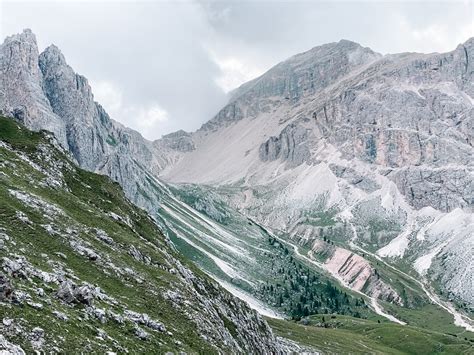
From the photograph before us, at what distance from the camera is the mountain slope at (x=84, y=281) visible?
3594 cm

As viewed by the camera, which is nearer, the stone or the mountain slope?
the stone

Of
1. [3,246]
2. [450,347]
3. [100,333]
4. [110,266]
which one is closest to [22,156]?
[110,266]

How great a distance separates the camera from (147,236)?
86812 millimetres

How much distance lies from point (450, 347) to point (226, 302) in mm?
150553

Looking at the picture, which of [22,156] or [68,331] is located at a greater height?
[22,156]

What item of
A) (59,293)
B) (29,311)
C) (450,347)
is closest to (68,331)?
(29,311)

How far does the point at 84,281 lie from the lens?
46594 mm

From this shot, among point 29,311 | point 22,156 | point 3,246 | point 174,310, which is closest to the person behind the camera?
point 29,311

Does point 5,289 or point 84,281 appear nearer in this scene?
point 5,289

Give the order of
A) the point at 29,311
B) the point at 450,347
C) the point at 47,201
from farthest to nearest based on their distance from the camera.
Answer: the point at 450,347, the point at 47,201, the point at 29,311

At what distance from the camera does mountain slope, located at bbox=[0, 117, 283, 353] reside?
118ft

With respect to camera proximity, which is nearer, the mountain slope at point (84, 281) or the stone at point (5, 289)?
the stone at point (5, 289)

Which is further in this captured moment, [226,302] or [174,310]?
[226,302]

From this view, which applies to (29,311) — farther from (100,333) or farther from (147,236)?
(147,236)
